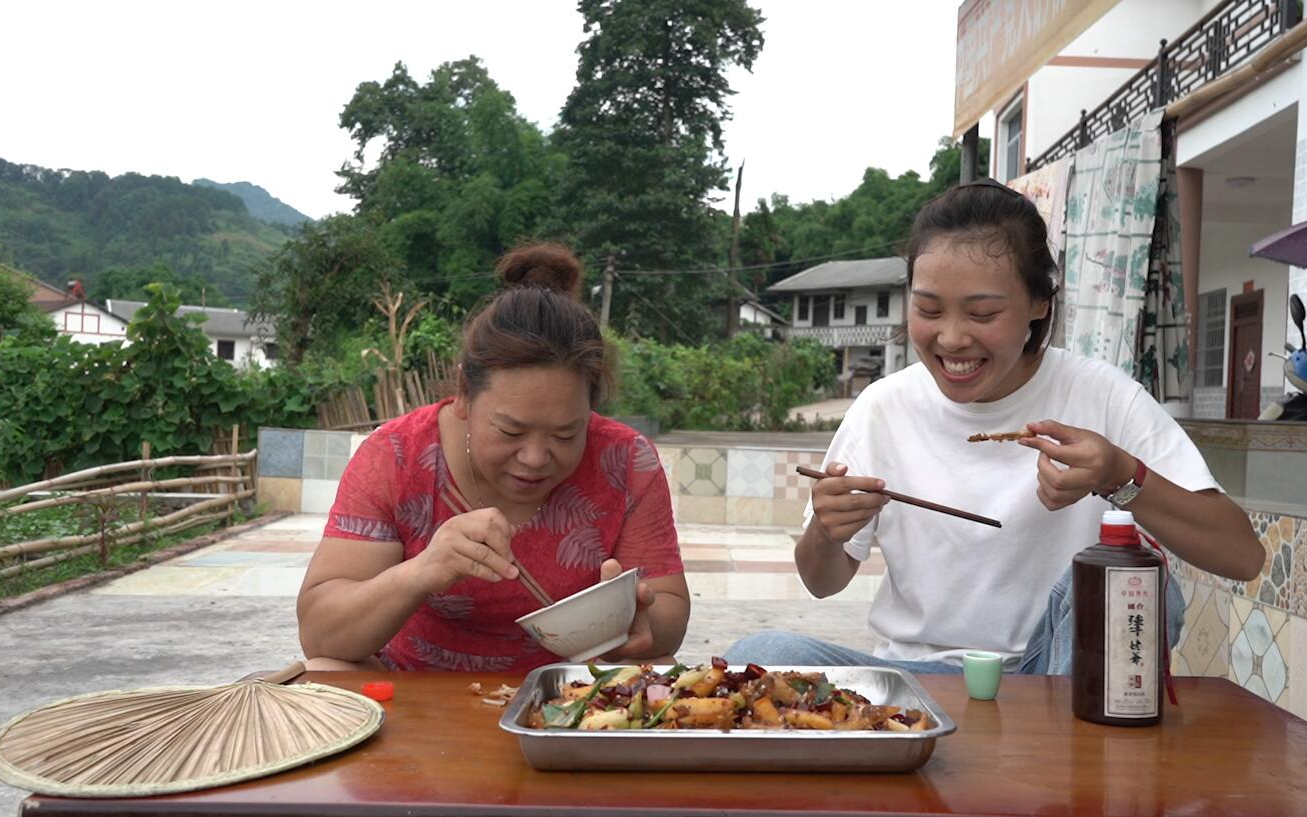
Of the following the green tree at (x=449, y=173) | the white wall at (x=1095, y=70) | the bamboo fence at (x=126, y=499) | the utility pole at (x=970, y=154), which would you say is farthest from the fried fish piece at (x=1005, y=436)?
the green tree at (x=449, y=173)

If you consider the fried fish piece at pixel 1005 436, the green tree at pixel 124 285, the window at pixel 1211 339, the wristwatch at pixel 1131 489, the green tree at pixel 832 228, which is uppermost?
the green tree at pixel 832 228

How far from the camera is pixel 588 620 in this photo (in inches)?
59.9

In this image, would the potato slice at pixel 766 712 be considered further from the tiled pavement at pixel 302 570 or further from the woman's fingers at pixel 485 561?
the tiled pavement at pixel 302 570

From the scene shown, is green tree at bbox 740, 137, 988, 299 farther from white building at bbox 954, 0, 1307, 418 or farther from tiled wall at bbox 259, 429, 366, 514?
tiled wall at bbox 259, 429, 366, 514

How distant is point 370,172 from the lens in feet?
136

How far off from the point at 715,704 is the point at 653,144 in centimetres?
3155

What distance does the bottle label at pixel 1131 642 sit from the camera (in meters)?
1.32

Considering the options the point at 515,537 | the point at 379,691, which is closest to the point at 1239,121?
the point at 515,537

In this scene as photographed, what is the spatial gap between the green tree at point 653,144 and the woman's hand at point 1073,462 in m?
28.8

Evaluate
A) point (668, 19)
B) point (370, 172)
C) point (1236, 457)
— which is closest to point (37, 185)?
point (370, 172)

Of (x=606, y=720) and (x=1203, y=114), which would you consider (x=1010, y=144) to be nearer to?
(x=1203, y=114)

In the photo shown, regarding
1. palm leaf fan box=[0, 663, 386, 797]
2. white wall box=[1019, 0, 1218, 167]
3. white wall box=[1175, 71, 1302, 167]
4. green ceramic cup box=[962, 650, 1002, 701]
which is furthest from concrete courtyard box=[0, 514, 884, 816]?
white wall box=[1019, 0, 1218, 167]

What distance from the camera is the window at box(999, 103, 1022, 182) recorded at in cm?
1499

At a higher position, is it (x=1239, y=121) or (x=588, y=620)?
(x=1239, y=121)
